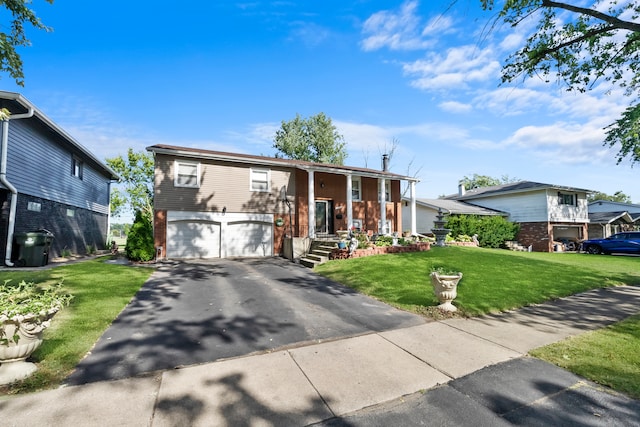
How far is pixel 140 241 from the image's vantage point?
12.5 meters

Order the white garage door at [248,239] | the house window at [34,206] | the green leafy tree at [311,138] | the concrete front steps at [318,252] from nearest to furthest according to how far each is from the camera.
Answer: the house window at [34,206] < the concrete front steps at [318,252] < the white garage door at [248,239] < the green leafy tree at [311,138]

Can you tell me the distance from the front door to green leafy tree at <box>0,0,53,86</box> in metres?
13.1

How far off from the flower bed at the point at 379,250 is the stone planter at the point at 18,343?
1006cm

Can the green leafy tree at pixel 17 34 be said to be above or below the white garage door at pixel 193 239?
above

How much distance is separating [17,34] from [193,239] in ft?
30.9

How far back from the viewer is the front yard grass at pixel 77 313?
11.0 ft

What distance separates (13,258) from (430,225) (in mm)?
26184

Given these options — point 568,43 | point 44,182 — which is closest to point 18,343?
point 44,182

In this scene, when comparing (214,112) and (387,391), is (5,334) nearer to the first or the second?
(387,391)

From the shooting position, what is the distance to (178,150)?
14.0 metres

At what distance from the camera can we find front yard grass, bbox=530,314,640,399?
134 inches

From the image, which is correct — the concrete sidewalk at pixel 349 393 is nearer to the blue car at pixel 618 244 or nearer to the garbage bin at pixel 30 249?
the garbage bin at pixel 30 249

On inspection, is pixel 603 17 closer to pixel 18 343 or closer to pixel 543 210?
pixel 18 343

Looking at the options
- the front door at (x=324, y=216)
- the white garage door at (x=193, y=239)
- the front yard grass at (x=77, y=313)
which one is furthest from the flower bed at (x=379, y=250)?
the front yard grass at (x=77, y=313)
